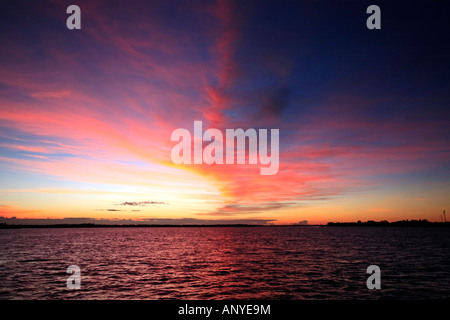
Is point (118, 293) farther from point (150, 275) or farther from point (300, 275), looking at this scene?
point (300, 275)

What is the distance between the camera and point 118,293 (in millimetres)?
26578

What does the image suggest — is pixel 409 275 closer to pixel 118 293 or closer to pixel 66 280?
pixel 118 293
